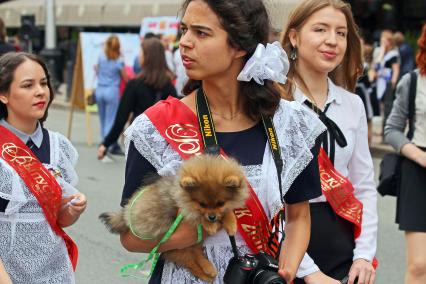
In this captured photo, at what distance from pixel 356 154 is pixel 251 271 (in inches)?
53.8

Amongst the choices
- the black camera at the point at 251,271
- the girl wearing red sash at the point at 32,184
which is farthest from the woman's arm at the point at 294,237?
the girl wearing red sash at the point at 32,184

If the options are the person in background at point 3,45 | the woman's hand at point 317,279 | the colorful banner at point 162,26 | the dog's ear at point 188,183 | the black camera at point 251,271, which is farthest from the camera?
the colorful banner at point 162,26

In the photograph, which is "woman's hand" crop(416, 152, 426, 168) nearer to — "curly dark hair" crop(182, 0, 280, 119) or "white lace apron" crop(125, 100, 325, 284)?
"curly dark hair" crop(182, 0, 280, 119)

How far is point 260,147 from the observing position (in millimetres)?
2672

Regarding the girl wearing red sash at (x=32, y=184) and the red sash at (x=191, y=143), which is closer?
the red sash at (x=191, y=143)

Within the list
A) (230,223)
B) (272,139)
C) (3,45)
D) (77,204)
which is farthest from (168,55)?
(230,223)

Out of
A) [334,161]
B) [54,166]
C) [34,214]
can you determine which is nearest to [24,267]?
[34,214]

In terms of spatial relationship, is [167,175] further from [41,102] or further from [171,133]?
[41,102]

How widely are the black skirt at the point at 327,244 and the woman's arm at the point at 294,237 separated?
0.61 m

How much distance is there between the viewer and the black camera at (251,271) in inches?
95.7

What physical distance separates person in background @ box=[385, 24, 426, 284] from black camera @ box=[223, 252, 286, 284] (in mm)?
2567

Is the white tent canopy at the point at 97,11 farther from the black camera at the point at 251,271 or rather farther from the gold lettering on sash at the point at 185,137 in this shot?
the black camera at the point at 251,271

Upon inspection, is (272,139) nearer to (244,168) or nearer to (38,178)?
(244,168)

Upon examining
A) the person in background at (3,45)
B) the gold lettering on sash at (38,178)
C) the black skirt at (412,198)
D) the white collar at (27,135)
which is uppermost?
the white collar at (27,135)
